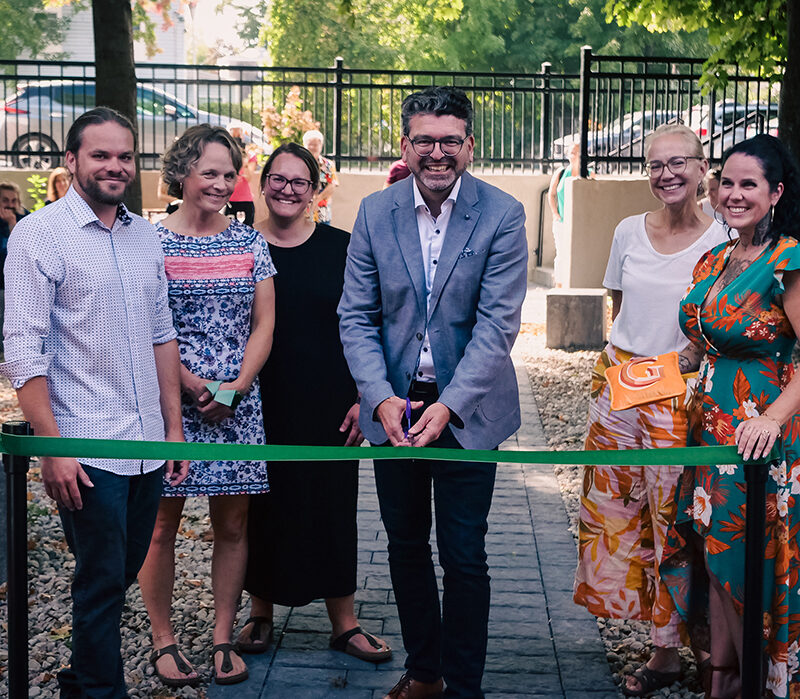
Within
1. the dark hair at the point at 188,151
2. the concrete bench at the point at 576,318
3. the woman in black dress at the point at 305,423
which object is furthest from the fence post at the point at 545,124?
the dark hair at the point at 188,151

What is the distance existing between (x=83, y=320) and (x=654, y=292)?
2.14 meters

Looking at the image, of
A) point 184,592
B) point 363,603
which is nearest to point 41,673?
point 184,592

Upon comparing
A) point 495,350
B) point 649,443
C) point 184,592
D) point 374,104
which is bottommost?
point 184,592

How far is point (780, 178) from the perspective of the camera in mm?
3713

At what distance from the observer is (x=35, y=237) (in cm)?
338

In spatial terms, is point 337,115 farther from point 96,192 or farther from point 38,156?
point 96,192

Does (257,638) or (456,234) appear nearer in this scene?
(456,234)

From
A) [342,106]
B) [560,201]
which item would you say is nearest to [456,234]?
[560,201]

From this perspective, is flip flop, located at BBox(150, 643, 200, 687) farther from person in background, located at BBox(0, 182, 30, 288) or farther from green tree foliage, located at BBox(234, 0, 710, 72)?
green tree foliage, located at BBox(234, 0, 710, 72)

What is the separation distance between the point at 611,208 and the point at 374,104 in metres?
5.40

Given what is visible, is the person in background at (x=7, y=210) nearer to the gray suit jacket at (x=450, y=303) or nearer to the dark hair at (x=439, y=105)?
the gray suit jacket at (x=450, y=303)

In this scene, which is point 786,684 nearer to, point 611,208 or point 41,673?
point 41,673

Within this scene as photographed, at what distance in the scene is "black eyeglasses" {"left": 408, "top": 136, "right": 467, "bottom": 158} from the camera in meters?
3.68

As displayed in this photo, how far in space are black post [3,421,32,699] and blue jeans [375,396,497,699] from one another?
1297 mm
